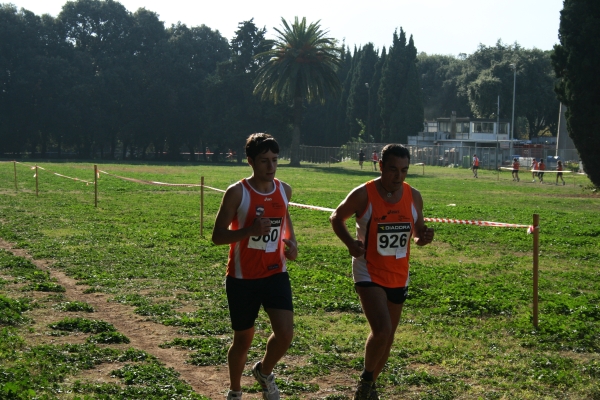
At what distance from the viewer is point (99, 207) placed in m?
21.9

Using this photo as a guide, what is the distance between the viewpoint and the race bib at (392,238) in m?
5.45

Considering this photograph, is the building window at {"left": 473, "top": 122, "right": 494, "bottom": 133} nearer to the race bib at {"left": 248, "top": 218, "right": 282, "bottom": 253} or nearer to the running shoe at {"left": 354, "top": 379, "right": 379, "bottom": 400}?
the running shoe at {"left": 354, "top": 379, "right": 379, "bottom": 400}

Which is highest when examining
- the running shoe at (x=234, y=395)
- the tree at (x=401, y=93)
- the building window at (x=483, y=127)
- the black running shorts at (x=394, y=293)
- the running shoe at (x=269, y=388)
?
the tree at (x=401, y=93)

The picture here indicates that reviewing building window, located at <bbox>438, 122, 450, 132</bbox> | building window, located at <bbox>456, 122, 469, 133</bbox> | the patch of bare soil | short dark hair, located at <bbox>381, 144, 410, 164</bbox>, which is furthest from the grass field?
building window, located at <bbox>438, 122, 450, 132</bbox>

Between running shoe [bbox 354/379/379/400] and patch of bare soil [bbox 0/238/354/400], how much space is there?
43cm

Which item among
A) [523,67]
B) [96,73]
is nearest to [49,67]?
[96,73]

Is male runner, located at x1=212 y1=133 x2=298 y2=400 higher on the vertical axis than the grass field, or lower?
higher

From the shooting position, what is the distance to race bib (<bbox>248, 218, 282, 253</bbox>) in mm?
5227

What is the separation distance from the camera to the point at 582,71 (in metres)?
30.9

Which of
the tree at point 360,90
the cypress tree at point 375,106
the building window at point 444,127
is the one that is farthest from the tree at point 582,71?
the building window at point 444,127

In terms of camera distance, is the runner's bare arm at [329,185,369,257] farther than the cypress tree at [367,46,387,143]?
No

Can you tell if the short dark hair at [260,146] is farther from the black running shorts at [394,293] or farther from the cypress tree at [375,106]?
the cypress tree at [375,106]

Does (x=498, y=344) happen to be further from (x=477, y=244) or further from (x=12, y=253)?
(x=12, y=253)

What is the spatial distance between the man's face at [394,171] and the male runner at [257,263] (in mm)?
811
